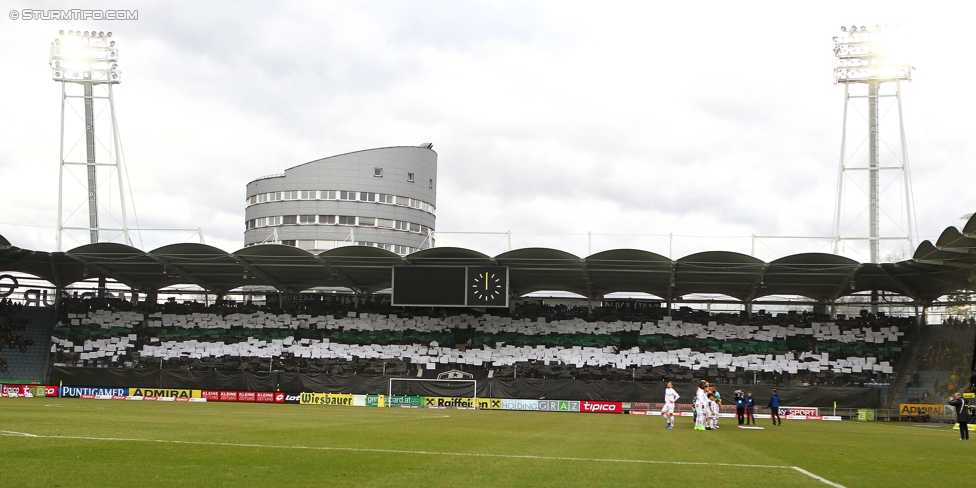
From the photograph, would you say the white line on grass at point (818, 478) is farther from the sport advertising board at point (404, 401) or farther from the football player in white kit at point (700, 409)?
the sport advertising board at point (404, 401)

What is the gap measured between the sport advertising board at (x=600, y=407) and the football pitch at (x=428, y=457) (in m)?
19.2

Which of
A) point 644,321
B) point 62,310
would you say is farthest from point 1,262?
point 644,321

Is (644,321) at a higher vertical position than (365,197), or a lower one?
lower

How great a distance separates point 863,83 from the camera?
4903cm

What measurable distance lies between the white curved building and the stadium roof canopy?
23.4 m

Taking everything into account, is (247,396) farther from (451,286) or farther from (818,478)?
(818,478)

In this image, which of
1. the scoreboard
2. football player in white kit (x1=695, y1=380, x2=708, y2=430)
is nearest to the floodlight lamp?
the scoreboard

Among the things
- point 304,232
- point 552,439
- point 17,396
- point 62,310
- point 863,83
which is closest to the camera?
point 552,439

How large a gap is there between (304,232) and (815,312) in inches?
1835

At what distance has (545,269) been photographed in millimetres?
46844

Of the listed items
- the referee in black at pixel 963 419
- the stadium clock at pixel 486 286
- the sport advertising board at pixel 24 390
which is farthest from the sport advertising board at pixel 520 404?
the sport advertising board at pixel 24 390

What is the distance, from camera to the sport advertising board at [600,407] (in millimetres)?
40625

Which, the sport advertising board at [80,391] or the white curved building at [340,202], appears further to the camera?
the white curved building at [340,202]

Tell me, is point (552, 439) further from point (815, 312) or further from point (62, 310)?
point (62, 310)
